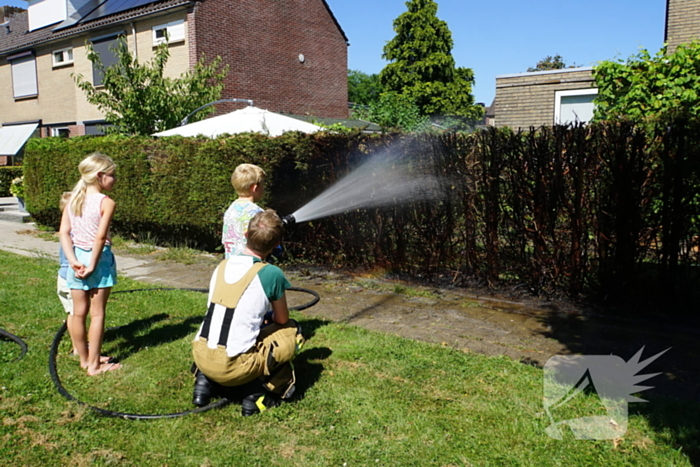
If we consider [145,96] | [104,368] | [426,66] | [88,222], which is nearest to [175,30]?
[145,96]

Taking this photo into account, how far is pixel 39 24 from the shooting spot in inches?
1085

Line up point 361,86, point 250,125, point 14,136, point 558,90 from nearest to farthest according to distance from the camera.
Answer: point 250,125
point 558,90
point 14,136
point 361,86

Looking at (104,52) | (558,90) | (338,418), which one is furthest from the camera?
(104,52)

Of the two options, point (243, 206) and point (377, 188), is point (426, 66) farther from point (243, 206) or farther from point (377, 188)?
point (243, 206)

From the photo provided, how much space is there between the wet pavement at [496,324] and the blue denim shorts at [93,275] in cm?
230

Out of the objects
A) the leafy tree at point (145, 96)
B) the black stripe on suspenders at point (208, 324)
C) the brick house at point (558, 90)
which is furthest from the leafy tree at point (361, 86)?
the black stripe on suspenders at point (208, 324)

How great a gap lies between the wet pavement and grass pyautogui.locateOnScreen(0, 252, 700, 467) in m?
→ 0.49

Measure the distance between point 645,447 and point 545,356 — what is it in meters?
1.57

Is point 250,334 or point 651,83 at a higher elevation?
point 651,83

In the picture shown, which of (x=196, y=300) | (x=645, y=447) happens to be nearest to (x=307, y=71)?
(x=196, y=300)

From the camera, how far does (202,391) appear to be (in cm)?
373

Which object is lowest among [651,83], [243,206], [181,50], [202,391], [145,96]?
[202,391]

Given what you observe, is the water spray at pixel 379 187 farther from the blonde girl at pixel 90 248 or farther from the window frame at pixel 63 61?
the window frame at pixel 63 61

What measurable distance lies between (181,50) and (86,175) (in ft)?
59.4
